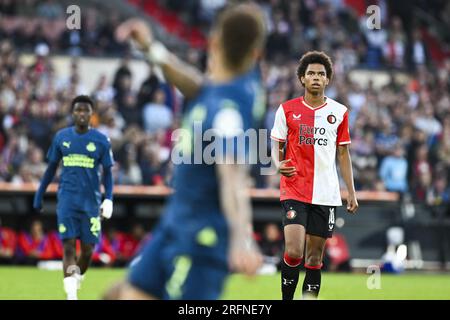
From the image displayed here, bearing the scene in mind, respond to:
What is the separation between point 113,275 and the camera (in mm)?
18547

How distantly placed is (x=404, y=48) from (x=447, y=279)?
11.9 meters

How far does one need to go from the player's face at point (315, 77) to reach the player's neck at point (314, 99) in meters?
0.06

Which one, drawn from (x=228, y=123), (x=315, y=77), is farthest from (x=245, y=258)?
(x=315, y=77)

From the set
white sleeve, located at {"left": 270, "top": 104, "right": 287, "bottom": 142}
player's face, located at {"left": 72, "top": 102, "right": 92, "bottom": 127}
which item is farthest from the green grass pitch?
white sleeve, located at {"left": 270, "top": 104, "right": 287, "bottom": 142}

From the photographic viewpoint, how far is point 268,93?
24.5m

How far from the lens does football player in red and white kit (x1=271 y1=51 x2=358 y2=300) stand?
424 inches

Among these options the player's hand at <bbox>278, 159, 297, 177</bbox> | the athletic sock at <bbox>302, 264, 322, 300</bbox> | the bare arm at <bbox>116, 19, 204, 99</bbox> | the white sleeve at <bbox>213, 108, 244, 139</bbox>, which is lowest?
the athletic sock at <bbox>302, 264, 322, 300</bbox>

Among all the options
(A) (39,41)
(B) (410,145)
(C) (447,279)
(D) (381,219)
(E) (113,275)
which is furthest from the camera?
(A) (39,41)

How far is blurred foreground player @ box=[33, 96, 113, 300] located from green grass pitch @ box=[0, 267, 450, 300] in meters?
0.95

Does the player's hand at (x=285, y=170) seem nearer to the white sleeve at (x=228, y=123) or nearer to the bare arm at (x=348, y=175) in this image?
the bare arm at (x=348, y=175)

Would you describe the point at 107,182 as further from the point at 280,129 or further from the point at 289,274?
the point at 289,274

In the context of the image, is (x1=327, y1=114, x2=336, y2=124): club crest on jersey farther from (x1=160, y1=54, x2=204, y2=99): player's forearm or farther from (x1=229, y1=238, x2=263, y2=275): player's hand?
(x1=229, y1=238, x2=263, y2=275): player's hand

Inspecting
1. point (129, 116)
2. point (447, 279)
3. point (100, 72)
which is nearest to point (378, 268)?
point (447, 279)

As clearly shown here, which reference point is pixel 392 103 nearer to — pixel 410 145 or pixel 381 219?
pixel 410 145
